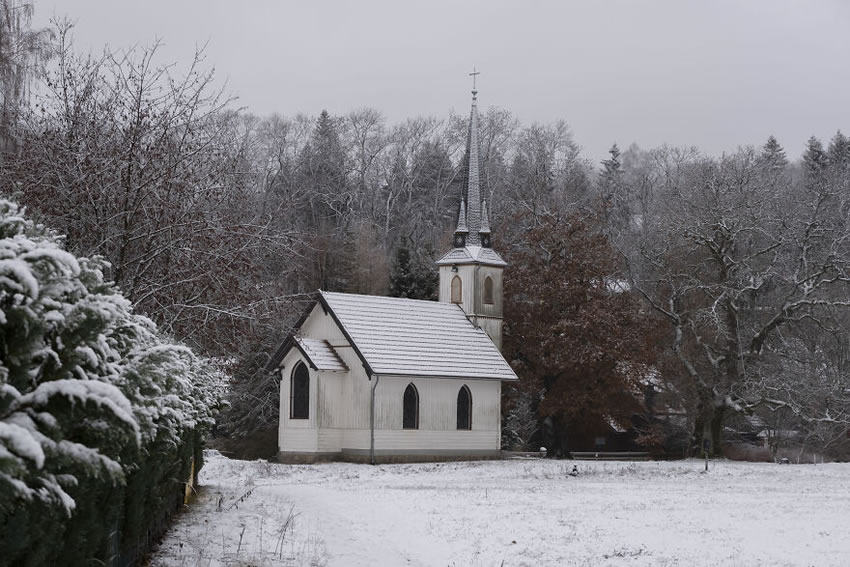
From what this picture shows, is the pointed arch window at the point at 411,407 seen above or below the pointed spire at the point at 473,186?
below

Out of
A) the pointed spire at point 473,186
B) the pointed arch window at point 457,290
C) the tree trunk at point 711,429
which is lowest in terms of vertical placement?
the tree trunk at point 711,429

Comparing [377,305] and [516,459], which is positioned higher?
[377,305]

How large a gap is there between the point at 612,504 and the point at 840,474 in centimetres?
1331

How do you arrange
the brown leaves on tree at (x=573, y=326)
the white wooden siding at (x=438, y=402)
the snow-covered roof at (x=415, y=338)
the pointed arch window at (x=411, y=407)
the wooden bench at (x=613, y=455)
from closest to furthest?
the white wooden siding at (x=438, y=402) < the snow-covered roof at (x=415, y=338) < the pointed arch window at (x=411, y=407) < the brown leaves on tree at (x=573, y=326) < the wooden bench at (x=613, y=455)

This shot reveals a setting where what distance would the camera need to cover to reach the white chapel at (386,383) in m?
40.3

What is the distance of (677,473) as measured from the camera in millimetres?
34188

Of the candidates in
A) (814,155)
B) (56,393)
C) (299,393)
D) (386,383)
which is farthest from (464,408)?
(814,155)

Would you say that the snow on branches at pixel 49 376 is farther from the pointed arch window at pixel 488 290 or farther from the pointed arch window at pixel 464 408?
the pointed arch window at pixel 488 290

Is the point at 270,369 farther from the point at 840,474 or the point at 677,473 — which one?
the point at 840,474

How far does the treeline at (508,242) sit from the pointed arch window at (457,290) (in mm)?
2586

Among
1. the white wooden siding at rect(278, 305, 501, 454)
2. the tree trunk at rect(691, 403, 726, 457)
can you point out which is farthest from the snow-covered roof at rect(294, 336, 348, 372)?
the tree trunk at rect(691, 403, 726, 457)

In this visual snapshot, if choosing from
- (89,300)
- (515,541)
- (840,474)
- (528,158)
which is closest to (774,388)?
(840,474)

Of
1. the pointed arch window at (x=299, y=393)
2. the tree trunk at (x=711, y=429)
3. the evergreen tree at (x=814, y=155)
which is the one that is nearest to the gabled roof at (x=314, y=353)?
the pointed arch window at (x=299, y=393)

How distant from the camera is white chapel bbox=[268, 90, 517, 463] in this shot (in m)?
40.3
